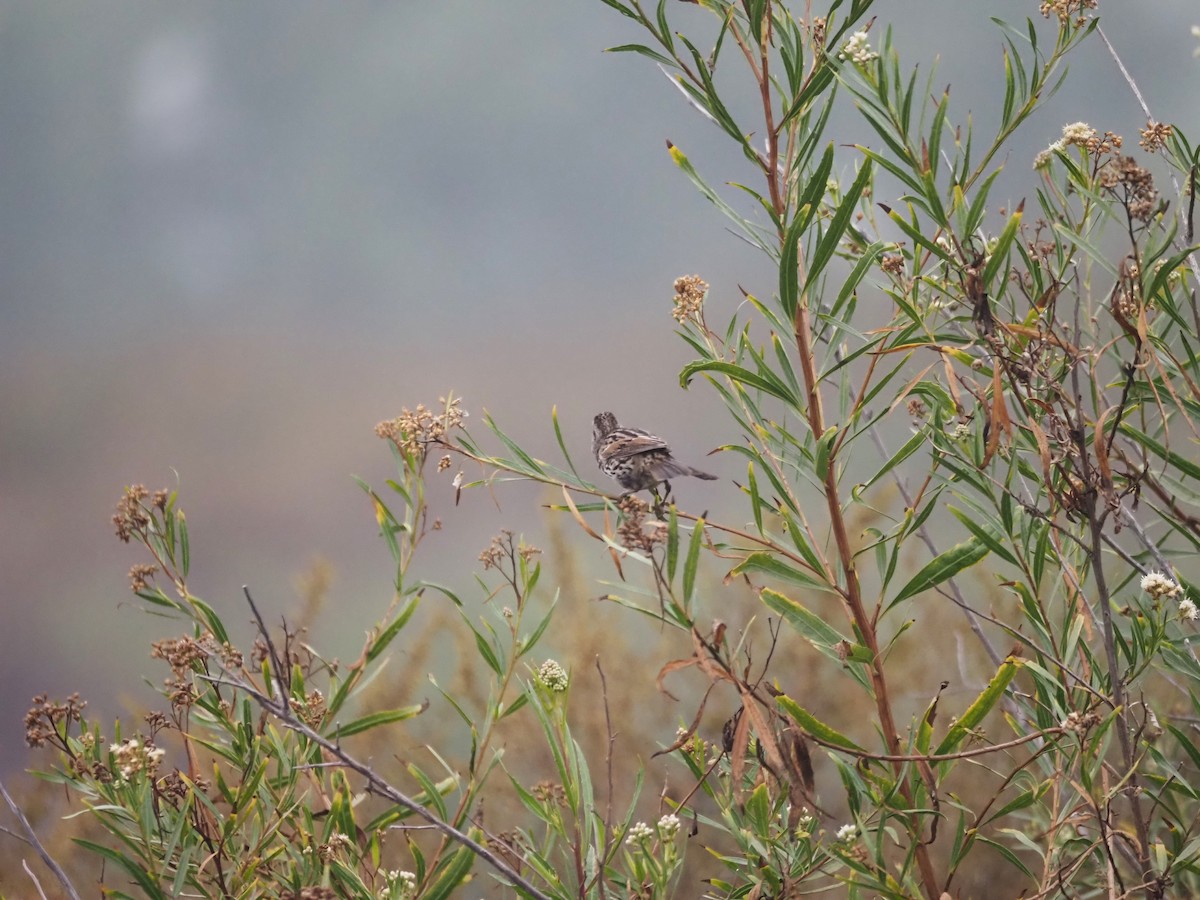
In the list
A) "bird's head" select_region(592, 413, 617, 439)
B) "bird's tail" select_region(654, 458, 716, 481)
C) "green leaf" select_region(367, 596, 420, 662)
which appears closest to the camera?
"green leaf" select_region(367, 596, 420, 662)

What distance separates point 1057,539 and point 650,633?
1.63m

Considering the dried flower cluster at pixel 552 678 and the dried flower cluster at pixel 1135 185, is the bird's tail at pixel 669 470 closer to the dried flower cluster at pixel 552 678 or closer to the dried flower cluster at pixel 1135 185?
the dried flower cluster at pixel 552 678

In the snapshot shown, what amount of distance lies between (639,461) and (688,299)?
12.0 inches

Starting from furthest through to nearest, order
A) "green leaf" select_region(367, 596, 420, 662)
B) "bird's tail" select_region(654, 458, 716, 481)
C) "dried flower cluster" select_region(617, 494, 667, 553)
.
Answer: "bird's tail" select_region(654, 458, 716, 481) → "green leaf" select_region(367, 596, 420, 662) → "dried flower cluster" select_region(617, 494, 667, 553)

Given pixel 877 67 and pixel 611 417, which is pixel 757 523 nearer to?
pixel 877 67

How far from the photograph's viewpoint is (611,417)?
4.78ft

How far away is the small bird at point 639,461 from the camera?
3.69 ft

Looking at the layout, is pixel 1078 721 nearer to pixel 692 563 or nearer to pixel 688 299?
pixel 692 563

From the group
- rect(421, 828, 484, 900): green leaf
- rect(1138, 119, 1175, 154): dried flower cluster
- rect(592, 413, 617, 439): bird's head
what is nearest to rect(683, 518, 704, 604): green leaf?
rect(421, 828, 484, 900): green leaf

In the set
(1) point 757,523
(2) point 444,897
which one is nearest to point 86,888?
(2) point 444,897

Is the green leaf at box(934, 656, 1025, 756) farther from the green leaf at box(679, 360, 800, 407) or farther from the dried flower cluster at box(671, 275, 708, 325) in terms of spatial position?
the dried flower cluster at box(671, 275, 708, 325)

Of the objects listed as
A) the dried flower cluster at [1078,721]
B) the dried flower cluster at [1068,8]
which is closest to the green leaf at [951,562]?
the dried flower cluster at [1078,721]

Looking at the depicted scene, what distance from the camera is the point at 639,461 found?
3.75 feet

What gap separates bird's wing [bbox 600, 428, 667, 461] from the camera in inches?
44.8
